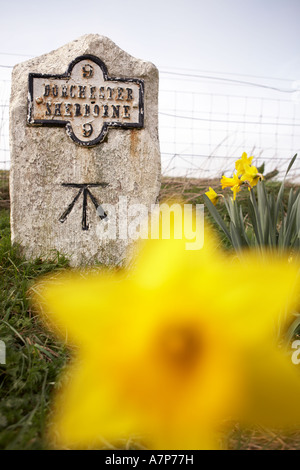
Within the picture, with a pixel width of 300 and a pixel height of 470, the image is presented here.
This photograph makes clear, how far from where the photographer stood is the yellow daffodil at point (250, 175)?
1784 mm

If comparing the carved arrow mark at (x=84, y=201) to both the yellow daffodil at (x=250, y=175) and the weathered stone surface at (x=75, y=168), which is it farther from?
the yellow daffodil at (x=250, y=175)

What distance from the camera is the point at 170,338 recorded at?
1.13 feet

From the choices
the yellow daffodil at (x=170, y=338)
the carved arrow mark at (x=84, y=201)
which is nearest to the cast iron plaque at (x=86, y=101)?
the carved arrow mark at (x=84, y=201)

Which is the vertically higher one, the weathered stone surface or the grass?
the weathered stone surface

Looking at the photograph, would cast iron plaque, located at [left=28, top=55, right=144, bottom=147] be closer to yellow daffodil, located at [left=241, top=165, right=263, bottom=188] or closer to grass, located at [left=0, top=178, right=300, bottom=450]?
grass, located at [left=0, top=178, right=300, bottom=450]

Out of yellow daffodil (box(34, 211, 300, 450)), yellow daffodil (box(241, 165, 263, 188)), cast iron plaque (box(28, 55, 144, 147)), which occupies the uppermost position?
cast iron plaque (box(28, 55, 144, 147))

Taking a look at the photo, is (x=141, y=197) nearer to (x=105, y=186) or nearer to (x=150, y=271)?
(x=105, y=186)

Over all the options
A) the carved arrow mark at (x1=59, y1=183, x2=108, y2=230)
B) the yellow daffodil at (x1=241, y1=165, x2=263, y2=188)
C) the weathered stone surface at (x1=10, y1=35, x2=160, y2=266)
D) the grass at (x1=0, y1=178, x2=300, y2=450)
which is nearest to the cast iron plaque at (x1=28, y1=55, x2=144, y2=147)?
the weathered stone surface at (x1=10, y1=35, x2=160, y2=266)

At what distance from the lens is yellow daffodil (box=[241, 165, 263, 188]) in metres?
1.78

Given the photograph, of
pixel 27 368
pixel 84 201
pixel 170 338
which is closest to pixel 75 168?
pixel 84 201

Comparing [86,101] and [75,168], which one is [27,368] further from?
[86,101]

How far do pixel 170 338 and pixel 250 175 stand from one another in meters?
1.56

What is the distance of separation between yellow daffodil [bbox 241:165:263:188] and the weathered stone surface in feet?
3.34

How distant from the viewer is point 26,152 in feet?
8.41
